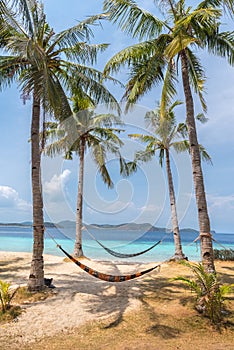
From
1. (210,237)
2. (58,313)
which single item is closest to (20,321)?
(58,313)

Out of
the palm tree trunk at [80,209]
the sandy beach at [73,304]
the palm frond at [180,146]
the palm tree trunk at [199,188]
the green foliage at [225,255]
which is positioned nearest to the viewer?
the sandy beach at [73,304]

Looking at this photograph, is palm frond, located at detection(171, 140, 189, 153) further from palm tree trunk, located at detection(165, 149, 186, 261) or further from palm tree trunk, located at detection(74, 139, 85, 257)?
palm tree trunk, located at detection(74, 139, 85, 257)

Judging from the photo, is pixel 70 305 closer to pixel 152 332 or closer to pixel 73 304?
pixel 73 304

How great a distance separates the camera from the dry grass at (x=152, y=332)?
326cm

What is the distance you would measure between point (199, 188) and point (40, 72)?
11.9 ft

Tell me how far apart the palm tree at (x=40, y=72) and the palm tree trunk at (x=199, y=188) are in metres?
2.13

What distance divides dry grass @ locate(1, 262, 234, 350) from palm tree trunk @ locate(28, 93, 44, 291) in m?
1.42

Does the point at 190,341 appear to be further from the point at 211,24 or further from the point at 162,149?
the point at 162,149

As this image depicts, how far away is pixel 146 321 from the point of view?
4023mm

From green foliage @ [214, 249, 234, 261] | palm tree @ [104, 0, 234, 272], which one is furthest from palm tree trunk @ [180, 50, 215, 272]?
green foliage @ [214, 249, 234, 261]

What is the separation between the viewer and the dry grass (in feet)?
10.7

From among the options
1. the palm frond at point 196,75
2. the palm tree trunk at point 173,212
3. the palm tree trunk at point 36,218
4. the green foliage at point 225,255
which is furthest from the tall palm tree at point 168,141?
the palm tree trunk at point 36,218

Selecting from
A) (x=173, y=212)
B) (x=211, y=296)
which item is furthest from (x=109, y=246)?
(x=211, y=296)

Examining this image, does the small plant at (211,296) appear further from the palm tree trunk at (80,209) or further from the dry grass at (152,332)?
the palm tree trunk at (80,209)
